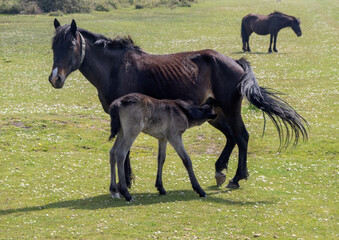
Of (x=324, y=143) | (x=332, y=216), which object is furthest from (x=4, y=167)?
(x=324, y=143)

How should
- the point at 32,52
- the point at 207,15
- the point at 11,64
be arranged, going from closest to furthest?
the point at 11,64, the point at 32,52, the point at 207,15

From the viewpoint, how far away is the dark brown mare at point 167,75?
41.9 feet

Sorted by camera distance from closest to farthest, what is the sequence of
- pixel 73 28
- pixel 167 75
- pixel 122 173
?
pixel 122 173 < pixel 73 28 < pixel 167 75

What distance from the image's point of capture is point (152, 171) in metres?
15.0

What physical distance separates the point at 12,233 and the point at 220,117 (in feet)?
19.4

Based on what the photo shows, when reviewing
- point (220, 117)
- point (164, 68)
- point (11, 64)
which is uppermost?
point (164, 68)

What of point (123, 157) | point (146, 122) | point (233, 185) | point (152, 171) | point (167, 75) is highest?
point (167, 75)

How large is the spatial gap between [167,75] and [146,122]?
154 cm

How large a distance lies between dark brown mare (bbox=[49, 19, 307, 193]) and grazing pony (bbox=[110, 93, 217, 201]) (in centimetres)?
78

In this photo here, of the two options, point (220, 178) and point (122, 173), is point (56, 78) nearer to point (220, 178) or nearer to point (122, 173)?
point (122, 173)

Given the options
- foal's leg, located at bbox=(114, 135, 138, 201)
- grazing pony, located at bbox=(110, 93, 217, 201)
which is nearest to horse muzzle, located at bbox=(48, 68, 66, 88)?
grazing pony, located at bbox=(110, 93, 217, 201)

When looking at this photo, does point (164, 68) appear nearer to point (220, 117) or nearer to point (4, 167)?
point (220, 117)

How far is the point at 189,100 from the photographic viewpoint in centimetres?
1304

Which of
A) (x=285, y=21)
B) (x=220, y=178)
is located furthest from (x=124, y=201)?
(x=285, y=21)
